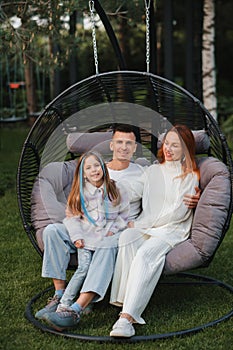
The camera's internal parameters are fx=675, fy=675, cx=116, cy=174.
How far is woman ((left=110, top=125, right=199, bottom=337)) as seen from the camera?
2908 millimetres

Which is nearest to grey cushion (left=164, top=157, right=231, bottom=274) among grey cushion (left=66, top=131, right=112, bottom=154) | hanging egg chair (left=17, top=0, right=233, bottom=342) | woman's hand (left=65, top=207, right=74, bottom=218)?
hanging egg chair (left=17, top=0, right=233, bottom=342)

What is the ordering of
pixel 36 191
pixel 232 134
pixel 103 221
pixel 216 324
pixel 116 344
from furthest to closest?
pixel 232 134
pixel 36 191
pixel 103 221
pixel 216 324
pixel 116 344

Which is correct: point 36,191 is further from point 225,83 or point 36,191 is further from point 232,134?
point 225,83

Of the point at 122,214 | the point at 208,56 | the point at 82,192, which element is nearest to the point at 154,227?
the point at 122,214

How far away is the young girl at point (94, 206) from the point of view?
3104mm

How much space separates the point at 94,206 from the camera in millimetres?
3188

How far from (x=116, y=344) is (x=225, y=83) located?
11.5m

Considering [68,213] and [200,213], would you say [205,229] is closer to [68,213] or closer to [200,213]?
[200,213]

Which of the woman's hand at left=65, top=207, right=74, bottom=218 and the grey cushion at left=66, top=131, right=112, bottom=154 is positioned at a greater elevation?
the grey cushion at left=66, top=131, right=112, bottom=154

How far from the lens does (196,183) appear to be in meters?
3.28

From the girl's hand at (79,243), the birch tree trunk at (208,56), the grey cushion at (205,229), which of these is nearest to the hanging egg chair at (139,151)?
the grey cushion at (205,229)

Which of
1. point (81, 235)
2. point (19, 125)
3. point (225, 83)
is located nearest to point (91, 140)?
point (81, 235)

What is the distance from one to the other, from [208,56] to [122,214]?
229 inches

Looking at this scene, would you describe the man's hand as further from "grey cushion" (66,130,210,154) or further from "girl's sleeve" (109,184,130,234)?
"grey cushion" (66,130,210,154)
